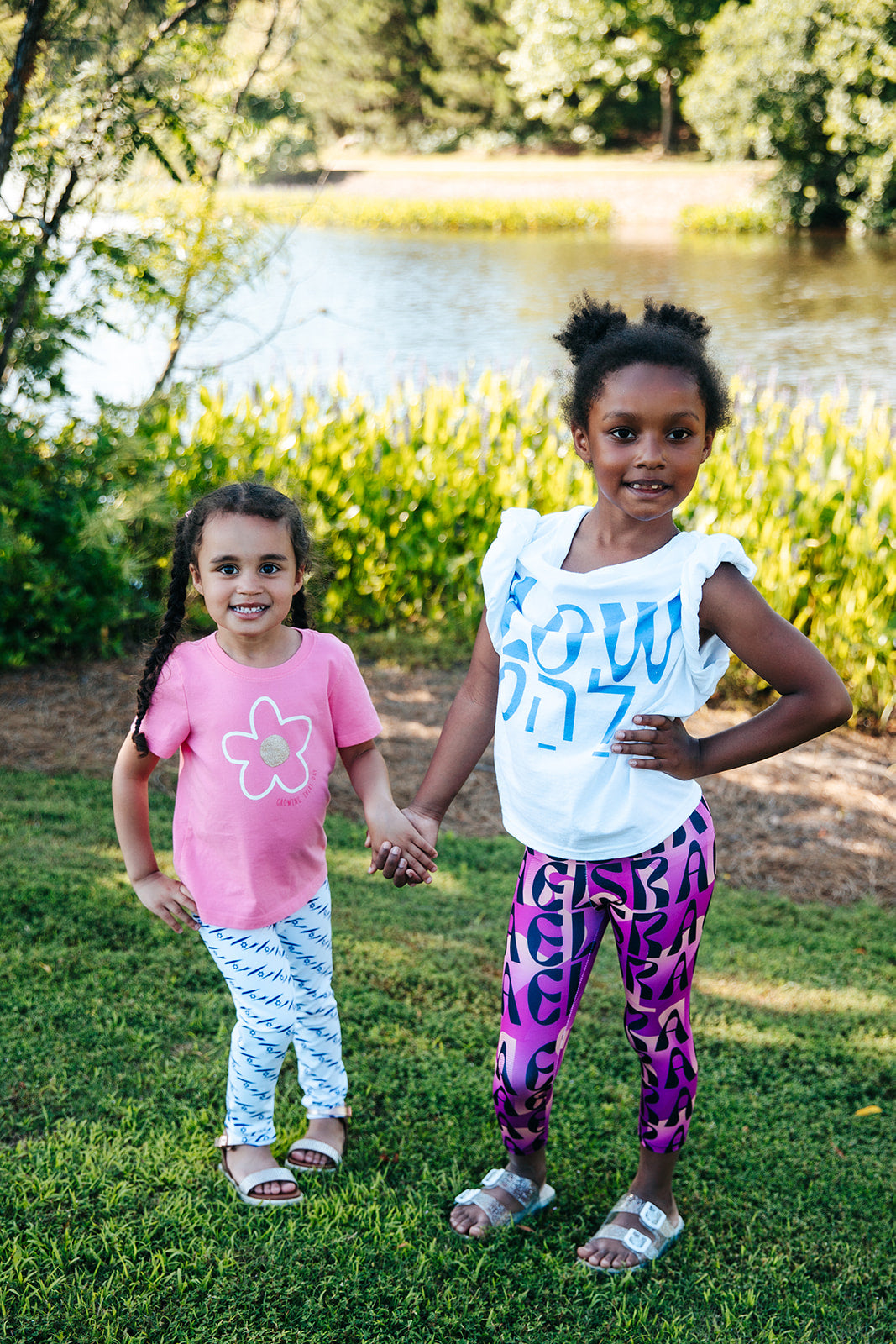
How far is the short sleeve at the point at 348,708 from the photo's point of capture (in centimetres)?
204

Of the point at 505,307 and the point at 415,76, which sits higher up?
the point at 415,76

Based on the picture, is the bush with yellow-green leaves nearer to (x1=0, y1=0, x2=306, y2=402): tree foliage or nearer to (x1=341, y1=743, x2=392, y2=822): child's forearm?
(x1=0, y1=0, x2=306, y2=402): tree foliage

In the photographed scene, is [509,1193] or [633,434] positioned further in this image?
[509,1193]

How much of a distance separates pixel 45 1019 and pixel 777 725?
1930 millimetres

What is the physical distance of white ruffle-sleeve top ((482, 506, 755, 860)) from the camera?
1.79 m

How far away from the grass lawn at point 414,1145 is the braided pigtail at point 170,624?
931 mm

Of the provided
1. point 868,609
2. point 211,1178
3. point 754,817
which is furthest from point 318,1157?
point 868,609

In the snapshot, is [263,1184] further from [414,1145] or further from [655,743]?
[655,743]

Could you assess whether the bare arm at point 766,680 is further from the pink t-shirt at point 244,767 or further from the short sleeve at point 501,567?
the pink t-shirt at point 244,767

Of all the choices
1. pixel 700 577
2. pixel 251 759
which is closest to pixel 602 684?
pixel 700 577

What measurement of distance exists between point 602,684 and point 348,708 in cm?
50

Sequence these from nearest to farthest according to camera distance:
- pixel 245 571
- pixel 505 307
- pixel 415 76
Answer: pixel 245 571 → pixel 505 307 → pixel 415 76

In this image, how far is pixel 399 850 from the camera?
1.95m

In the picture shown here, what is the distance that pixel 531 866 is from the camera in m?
1.92
